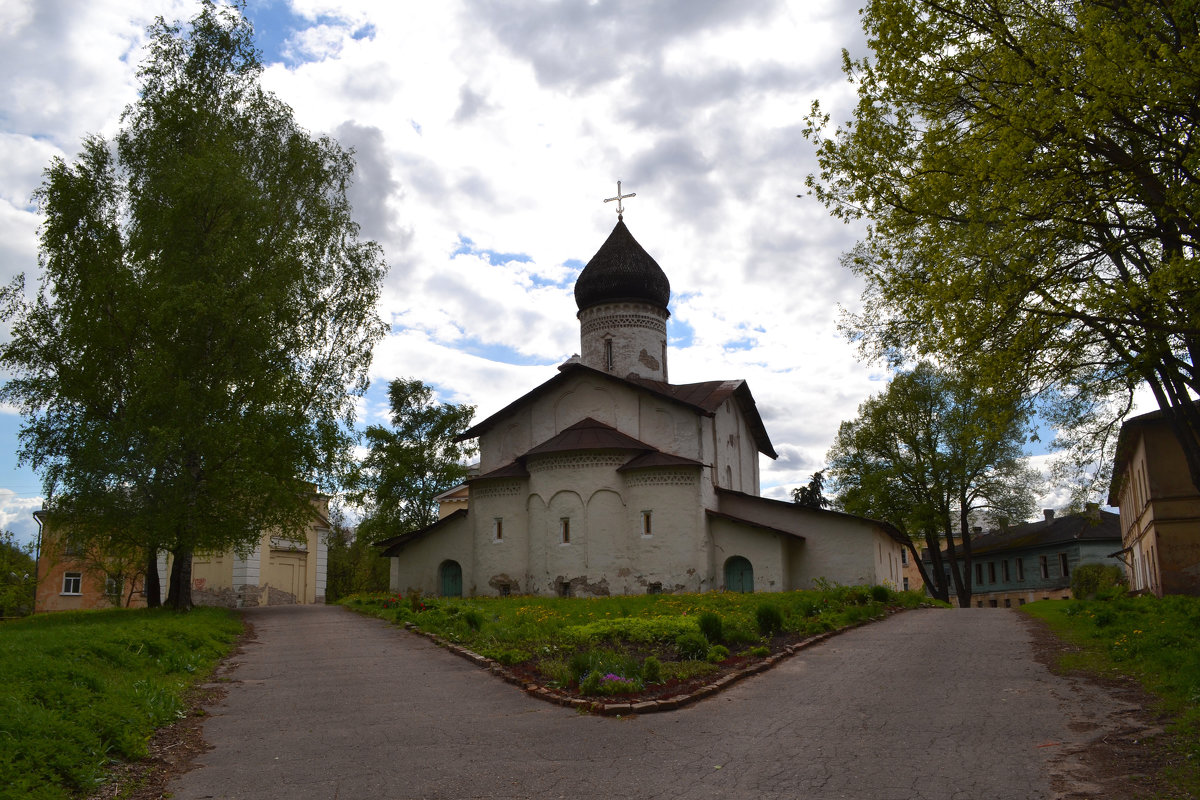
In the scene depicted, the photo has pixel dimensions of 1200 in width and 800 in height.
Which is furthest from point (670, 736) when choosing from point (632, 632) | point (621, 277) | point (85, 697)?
point (621, 277)

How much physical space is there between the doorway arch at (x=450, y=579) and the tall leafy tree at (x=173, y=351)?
9675 mm

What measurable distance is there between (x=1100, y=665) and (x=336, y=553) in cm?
4959

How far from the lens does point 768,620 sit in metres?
14.5

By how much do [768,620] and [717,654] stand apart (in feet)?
10.2

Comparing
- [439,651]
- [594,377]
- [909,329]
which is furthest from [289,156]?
[909,329]

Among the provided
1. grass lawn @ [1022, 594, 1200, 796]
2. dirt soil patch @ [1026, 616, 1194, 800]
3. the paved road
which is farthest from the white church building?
dirt soil patch @ [1026, 616, 1194, 800]

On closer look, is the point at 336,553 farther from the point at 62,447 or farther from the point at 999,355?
the point at 999,355

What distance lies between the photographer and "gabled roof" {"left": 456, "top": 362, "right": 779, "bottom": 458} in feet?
95.6

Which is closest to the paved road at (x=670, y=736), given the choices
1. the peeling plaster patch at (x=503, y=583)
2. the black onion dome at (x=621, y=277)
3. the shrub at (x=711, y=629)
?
the shrub at (x=711, y=629)

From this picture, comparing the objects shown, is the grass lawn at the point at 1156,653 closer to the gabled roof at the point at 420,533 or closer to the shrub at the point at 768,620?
the shrub at the point at 768,620

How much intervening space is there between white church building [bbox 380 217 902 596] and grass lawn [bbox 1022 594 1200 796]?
992cm

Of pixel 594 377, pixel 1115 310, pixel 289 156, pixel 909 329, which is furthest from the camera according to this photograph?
pixel 594 377

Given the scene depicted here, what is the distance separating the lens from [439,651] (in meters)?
14.1

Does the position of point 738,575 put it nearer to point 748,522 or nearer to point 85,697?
point 748,522
